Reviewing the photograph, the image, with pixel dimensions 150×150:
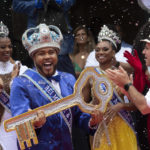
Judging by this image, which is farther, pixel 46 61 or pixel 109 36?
pixel 109 36

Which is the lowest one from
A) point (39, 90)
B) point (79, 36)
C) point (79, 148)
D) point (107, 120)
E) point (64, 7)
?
point (79, 148)

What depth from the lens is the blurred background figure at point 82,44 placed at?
5.07 m

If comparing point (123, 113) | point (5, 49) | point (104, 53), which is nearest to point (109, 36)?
point (104, 53)

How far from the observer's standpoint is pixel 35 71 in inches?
155

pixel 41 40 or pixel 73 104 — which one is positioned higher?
pixel 41 40

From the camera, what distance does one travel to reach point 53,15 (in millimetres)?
4918

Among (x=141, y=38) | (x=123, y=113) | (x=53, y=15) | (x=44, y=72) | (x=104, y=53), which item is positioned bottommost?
(x=123, y=113)

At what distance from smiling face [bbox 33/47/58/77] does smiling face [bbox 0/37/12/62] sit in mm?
744

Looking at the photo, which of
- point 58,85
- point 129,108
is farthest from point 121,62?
point 58,85

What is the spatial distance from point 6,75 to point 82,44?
1.09 metres

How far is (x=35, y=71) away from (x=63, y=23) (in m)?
1.21

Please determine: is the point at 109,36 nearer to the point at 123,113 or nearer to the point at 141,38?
the point at 141,38

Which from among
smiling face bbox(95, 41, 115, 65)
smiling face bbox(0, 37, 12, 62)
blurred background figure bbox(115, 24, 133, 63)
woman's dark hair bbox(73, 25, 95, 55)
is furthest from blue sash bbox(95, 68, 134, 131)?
smiling face bbox(0, 37, 12, 62)

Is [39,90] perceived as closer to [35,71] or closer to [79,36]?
[35,71]
